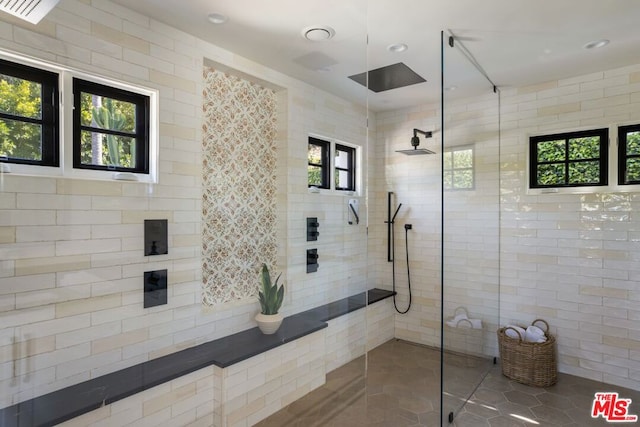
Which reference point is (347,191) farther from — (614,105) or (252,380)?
(614,105)

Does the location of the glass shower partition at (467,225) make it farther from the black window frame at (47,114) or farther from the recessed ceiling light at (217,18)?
the black window frame at (47,114)

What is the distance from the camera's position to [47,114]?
1.77 m

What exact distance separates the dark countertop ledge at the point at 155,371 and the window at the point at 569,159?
7.27 feet

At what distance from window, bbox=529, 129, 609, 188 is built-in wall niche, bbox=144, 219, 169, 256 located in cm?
312

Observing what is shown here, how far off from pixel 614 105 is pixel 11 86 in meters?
4.07

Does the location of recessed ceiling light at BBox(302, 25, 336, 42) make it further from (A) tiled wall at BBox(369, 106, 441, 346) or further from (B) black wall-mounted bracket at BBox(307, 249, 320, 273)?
(B) black wall-mounted bracket at BBox(307, 249, 320, 273)

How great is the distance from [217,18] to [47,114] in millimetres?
1066

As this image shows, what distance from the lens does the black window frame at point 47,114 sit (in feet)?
5.58

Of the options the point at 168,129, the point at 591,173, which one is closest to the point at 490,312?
the point at 591,173

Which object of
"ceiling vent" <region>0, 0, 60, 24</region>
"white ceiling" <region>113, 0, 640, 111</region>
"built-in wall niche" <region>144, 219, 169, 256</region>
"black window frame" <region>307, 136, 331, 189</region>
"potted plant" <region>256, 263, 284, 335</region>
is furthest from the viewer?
"black window frame" <region>307, 136, 331, 189</region>

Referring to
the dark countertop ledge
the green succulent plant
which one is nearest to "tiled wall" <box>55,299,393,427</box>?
the dark countertop ledge

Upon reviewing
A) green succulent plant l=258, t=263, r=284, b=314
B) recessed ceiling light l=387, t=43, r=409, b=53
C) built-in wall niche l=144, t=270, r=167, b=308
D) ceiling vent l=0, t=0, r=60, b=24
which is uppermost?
recessed ceiling light l=387, t=43, r=409, b=53

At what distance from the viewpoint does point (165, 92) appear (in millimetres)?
2236

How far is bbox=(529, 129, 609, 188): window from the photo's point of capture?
2.95 m
